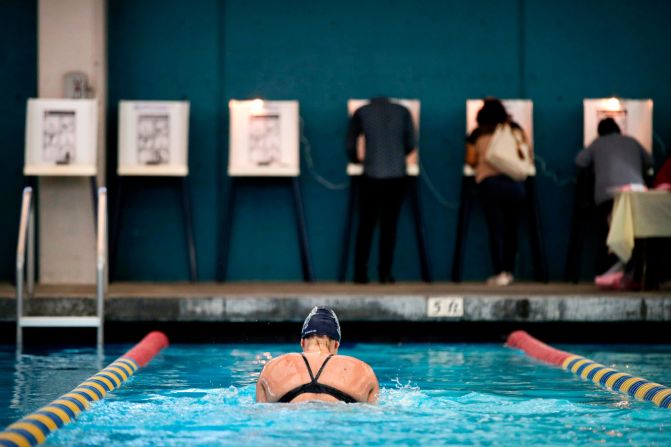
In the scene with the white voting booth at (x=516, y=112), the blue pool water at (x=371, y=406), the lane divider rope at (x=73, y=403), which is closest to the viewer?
the lane divider rope at (x=73, y=403)

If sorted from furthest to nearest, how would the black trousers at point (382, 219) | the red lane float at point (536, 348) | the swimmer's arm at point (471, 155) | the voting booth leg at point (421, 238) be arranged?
the voting booth leg at point (421, 238) → the swimmer's arm at point (471, 155) → the black trousers at point (382, 219) → the red lane float at point (536, 348)

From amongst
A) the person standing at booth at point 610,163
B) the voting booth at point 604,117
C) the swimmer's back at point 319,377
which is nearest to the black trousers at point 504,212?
the person standing at booth at point 610,163

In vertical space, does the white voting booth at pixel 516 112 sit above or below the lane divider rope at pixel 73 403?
above

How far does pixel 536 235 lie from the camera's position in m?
12.1

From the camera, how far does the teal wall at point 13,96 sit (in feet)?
40.1

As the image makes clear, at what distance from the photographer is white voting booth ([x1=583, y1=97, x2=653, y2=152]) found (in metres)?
12.1

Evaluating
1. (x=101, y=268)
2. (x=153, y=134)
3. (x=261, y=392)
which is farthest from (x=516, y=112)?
(x=261, y=392)

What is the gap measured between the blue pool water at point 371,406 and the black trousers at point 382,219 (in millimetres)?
2297

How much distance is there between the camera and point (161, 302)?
31.6 ft

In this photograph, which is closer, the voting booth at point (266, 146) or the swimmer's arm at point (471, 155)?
the swimmer's arm at point (471, 155)

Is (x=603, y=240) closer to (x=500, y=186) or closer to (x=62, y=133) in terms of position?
(x=500, y=186)

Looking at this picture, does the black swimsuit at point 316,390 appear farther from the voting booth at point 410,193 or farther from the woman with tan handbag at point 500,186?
the voting booth at point 410,193

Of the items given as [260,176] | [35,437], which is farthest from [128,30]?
[35,437]

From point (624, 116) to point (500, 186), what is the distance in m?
1.75
